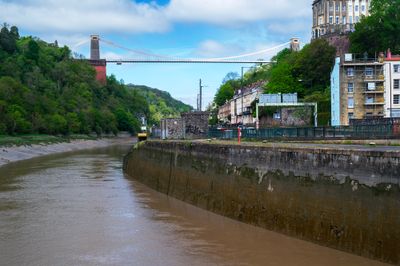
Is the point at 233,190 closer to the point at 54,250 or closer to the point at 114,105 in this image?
the point at 54,250

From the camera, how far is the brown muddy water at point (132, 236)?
538 inches

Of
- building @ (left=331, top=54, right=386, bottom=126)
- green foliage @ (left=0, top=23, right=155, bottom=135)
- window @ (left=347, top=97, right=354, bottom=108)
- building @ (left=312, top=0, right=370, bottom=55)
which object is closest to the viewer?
building @ (left=331, top=54, right=386, bottom=126)

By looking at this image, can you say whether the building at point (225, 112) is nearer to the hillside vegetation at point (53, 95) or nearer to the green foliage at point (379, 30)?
the hillside vegetation at point (53, 95)

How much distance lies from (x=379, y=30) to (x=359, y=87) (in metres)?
18.9

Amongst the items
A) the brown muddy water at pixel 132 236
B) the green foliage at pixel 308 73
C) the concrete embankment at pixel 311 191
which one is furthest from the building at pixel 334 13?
the concrete embankment at pixel 311 191

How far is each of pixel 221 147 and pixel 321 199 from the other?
778 centimetres

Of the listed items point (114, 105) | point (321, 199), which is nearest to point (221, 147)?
point (321, 199)

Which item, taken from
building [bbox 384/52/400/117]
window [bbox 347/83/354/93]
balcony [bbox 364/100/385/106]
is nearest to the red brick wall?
window [bbox 347/83/354/93]

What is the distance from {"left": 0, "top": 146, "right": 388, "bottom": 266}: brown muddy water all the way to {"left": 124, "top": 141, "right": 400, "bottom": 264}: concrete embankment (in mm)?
398

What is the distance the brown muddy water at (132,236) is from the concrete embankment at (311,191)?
398mm

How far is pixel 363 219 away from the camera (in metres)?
12.5

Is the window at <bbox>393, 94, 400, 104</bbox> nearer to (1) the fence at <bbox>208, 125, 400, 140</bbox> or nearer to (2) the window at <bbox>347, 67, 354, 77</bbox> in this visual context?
(2) the window at <bbox>347, 67, 354, 77</bbox>

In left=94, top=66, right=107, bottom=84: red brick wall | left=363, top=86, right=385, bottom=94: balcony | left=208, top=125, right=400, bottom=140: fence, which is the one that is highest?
left=94, top=66, right=107, bottom=84: red brick wall

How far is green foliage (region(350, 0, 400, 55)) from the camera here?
76.1 metres
